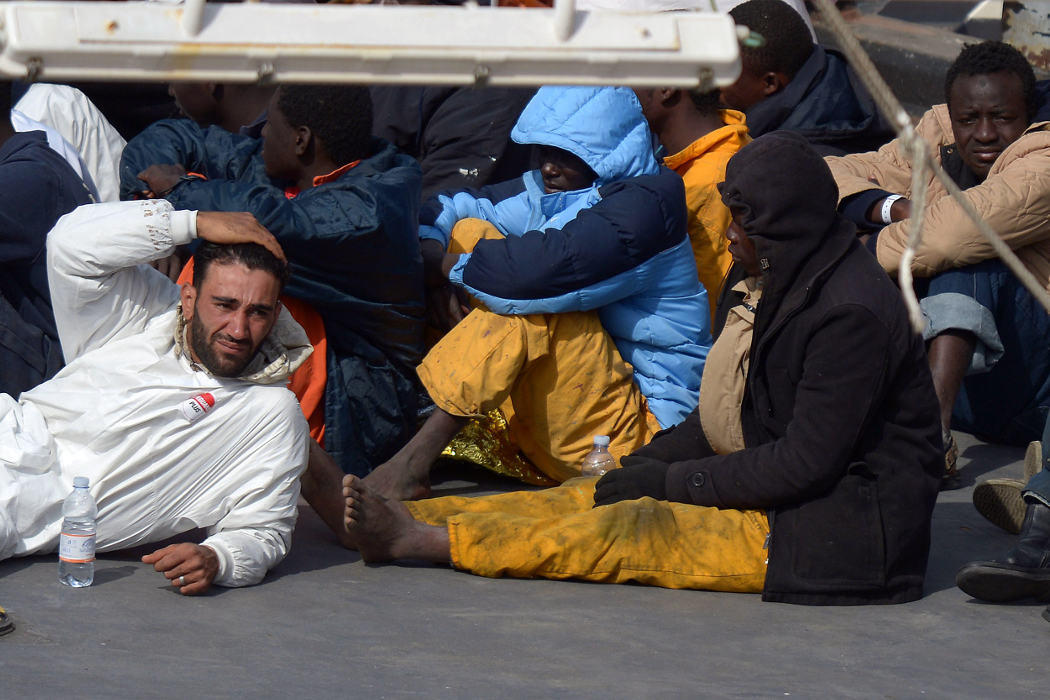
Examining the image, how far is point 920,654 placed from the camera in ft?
11.7

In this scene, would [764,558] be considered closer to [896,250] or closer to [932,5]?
[896,250]

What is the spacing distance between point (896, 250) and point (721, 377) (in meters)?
1.27

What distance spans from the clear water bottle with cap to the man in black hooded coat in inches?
28.0

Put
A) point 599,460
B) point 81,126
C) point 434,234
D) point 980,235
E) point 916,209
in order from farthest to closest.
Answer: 1. point 81,126
2. point 434,234
3. point 980,235
4. point 599,460
5. point 916,209

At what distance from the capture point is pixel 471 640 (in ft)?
11.7

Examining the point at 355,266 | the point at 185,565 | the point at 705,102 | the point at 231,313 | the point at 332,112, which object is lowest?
the point at 185,565

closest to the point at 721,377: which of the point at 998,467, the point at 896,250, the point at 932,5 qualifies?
the point at 896,250

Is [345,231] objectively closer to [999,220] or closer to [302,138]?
[302,138]

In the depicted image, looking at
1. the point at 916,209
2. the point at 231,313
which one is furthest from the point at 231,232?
the point at 916,209

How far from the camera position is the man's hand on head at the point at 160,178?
16.3ft

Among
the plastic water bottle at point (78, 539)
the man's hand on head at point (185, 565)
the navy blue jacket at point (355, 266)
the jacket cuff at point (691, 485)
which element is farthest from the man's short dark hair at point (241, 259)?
the jacket cuff at point (691, 485)

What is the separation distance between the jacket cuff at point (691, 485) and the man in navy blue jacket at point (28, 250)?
6.84 ft

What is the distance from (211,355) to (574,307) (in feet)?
4.31

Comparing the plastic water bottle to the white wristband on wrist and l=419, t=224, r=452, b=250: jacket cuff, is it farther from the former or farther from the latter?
the white wristband on wrist
